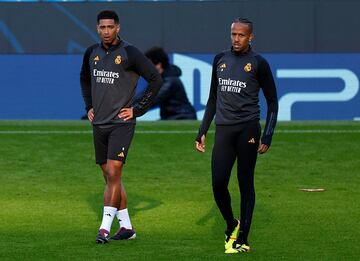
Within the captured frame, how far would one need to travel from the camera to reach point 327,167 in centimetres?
1680

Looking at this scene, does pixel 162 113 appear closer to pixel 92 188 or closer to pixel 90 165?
pixel 90 165

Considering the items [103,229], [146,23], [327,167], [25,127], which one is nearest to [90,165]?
[327,167]

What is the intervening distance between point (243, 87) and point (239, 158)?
62 centimetres

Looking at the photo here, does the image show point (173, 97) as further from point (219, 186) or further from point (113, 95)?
point (219, 186)

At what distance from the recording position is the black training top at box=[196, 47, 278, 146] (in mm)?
9969

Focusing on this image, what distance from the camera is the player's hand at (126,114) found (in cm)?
1062

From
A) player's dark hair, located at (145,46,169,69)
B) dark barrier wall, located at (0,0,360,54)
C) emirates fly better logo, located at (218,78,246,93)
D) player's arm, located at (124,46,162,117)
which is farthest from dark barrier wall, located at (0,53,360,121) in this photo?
emirates fly better logo, located at (218,78,246,93)

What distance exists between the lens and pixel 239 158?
10.1 metres

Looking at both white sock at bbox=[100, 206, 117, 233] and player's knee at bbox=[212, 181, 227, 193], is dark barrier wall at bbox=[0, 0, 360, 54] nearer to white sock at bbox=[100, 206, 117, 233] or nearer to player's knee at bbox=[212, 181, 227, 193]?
white sock at bbox=[100, 206, 117, 233]

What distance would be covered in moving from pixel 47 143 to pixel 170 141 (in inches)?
76.5

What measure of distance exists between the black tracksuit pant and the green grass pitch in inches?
16.6

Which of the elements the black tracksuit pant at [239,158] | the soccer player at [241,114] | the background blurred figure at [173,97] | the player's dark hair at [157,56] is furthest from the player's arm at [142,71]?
the background blurred figure at [173,97]

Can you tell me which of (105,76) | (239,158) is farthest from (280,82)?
(239,158)

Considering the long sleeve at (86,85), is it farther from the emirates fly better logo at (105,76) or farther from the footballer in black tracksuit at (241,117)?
the footballer in black tracksuit at (241,117)
